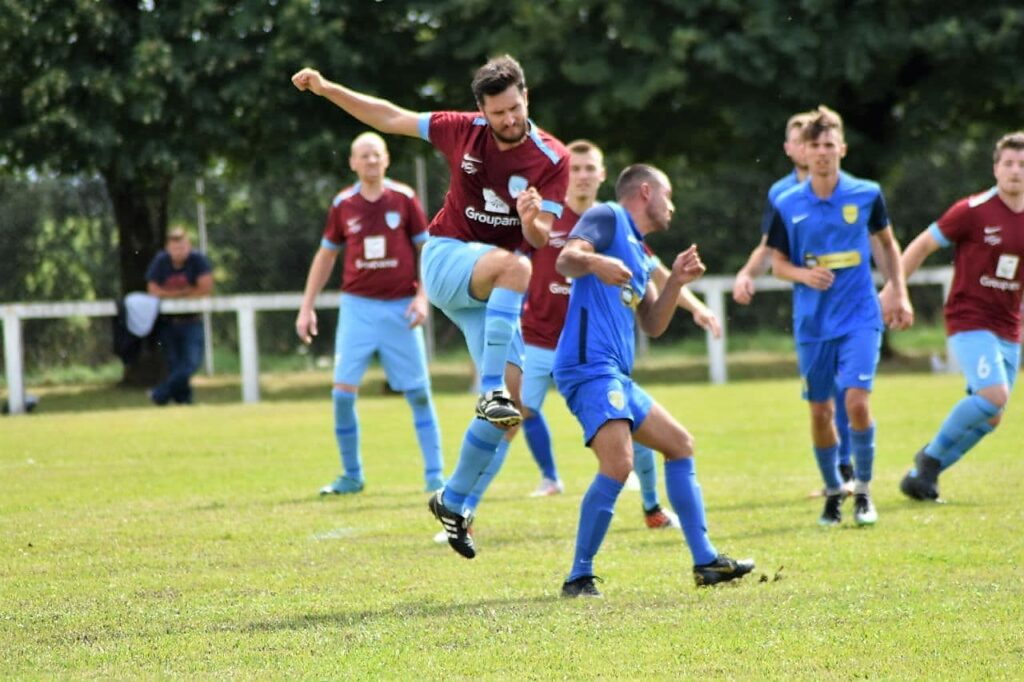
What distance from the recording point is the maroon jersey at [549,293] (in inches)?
401

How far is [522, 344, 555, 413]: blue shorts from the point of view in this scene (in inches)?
400

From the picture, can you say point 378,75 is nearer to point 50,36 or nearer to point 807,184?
point 50,36

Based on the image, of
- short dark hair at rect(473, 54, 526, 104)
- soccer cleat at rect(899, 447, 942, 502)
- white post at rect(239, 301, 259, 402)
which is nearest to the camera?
short dark hair at rect(473, 54, 526, 104)

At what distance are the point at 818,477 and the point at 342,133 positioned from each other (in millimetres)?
13455

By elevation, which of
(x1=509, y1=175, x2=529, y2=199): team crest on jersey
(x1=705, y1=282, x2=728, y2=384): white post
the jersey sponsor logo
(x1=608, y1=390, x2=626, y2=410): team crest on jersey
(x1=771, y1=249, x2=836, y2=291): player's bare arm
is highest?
(x1=509, y1=175, x2=529, y2=199): team crest on jersey

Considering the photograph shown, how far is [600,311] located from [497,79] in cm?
116

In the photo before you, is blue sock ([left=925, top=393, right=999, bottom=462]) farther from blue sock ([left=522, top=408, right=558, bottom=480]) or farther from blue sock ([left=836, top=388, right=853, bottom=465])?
blue sock ([left=522, top=408, right=558, bottom=480])

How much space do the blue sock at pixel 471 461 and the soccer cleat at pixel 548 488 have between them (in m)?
3.47

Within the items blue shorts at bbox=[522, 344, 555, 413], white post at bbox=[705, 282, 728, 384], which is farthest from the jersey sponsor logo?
white post at bbox=[705, 282, 728, 384]

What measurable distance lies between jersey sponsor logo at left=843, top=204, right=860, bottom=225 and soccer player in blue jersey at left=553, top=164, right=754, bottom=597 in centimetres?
259

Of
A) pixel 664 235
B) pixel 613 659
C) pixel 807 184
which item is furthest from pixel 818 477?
pixel 664 235

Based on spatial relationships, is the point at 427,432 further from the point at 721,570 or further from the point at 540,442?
the point at 721,570

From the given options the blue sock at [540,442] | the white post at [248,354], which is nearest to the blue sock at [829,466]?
the blue sock at [540,442]

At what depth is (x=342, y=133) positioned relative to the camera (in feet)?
78.2
